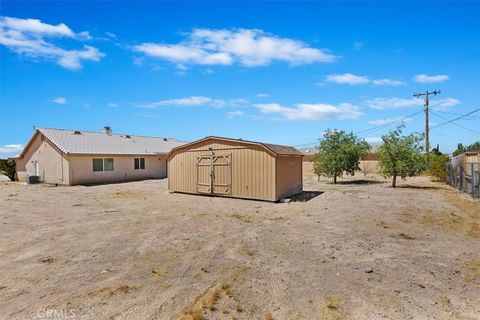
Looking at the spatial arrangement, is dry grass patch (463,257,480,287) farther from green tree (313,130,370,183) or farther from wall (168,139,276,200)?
green tree (313,130,370,183)

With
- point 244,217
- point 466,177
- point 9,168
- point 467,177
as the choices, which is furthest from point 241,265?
point 9,168

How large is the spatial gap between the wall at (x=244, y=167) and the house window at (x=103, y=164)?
10.9m

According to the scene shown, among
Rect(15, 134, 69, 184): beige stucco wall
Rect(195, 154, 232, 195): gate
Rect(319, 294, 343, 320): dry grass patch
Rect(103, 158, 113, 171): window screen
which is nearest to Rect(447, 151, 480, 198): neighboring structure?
Rect(195, 154, 232, 195): gate

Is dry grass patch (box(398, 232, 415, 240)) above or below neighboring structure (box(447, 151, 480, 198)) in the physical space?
below

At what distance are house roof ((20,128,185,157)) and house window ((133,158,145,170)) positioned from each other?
652mm

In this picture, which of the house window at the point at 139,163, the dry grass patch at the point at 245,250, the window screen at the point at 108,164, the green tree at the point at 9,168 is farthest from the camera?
the green tree at the point at 9,168

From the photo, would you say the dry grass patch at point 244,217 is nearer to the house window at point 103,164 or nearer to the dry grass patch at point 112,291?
the dry grass patch at point 112,291

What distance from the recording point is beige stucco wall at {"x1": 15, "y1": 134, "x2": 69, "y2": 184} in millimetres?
22156

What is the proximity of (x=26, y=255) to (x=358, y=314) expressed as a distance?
6.19 metres

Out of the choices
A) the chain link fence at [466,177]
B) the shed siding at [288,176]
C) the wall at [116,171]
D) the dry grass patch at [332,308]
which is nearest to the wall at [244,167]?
the shed siding at [288,176]

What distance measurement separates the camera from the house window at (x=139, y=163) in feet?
86.0

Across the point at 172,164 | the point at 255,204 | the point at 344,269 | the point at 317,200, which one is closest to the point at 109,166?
the point at 172,164

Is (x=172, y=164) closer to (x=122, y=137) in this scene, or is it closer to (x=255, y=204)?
(x=255, y=204)

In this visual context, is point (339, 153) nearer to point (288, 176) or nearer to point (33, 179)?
point (288, 176)
